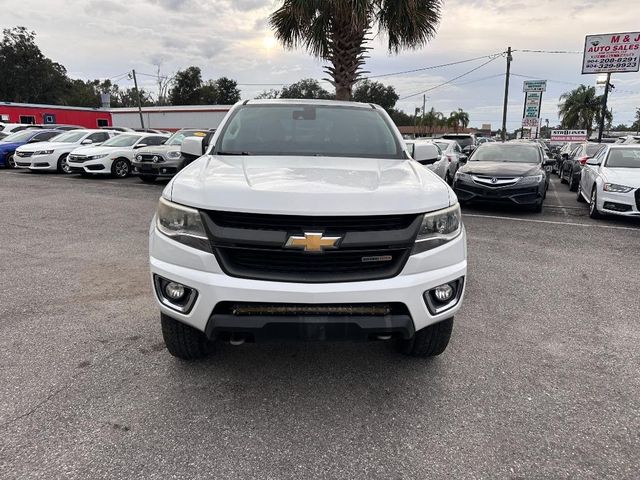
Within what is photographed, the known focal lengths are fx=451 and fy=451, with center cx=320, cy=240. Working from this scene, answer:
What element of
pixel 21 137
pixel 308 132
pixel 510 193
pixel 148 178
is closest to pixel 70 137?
pixel 21 137

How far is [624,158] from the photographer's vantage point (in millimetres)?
9086

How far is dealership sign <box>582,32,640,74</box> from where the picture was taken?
2467 centimetres

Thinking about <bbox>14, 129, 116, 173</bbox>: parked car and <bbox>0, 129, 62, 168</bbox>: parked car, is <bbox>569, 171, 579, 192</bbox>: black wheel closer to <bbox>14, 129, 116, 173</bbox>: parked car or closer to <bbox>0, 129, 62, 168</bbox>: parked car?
<bbox>14, 129, 116, 173</bbox>: parked car

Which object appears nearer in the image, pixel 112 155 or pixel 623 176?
pixel 623 176

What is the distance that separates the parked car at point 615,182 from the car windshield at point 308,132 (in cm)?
614

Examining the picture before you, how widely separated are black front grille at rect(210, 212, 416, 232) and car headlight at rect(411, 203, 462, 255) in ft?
0.64

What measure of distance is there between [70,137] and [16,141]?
2.84m

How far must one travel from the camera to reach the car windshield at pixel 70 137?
16.5 meters

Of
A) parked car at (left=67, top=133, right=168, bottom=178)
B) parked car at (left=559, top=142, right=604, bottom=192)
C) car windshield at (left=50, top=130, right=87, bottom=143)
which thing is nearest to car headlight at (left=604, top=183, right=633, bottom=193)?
parked car at (left=559, top=142, right=604, bottom=192)

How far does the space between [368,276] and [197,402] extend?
4.17 ft

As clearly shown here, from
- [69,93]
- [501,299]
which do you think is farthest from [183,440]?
[69,93]

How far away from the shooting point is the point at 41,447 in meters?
2.26

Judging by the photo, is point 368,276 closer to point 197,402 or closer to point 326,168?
point 326,168

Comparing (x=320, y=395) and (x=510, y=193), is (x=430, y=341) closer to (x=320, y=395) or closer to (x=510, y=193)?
(x=320, y=395)
